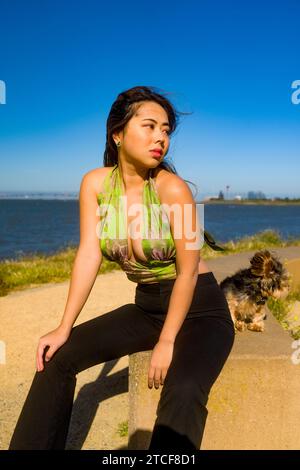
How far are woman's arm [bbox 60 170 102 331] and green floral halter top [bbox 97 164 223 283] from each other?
0.18ft

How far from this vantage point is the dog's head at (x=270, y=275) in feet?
11.8

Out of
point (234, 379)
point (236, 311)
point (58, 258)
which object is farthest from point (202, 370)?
point (58, 258)

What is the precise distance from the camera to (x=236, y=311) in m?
3.59

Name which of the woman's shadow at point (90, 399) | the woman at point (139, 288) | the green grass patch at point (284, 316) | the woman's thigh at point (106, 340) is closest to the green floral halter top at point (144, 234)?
the woman at point (139, 288)

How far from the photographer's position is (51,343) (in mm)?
2615

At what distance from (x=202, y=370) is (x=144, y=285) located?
0.78m

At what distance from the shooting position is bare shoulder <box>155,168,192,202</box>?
2.70m

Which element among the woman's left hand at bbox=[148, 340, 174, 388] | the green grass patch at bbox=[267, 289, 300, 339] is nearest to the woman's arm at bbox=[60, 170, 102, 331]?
the woman's left hand at bbox=[148, 340, 174, 388]

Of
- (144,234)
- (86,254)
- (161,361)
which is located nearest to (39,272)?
(86,254)

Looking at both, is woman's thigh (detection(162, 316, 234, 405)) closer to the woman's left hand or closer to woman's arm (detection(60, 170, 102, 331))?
the woman's left hand

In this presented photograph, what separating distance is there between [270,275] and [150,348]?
1.36 meters

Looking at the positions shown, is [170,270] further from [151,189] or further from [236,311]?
[236,311]

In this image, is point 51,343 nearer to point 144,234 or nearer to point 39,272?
point 144,234

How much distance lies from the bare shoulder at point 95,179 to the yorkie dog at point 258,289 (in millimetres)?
1534
